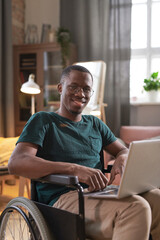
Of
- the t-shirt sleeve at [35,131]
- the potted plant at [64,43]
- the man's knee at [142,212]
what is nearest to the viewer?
the man's knee at [142,212]

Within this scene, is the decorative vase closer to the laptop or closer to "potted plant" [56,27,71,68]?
"potted plant" [56,27,71,68]

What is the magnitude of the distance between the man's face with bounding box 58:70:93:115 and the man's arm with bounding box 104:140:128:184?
29 centimetres

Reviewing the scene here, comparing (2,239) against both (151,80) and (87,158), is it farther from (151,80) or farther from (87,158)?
(151,80)

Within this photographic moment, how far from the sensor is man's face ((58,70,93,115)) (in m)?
1.57

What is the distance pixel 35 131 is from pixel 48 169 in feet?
0.70

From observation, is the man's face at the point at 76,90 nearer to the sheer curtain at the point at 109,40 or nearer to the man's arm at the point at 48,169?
the man's arm at the point at 48,169

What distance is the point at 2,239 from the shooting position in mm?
1496

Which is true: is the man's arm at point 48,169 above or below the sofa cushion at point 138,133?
above

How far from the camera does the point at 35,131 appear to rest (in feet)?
4.64

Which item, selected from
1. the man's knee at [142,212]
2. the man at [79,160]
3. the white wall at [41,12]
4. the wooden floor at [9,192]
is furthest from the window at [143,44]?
the man's knee at [142,212]

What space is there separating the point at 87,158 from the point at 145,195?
0.32 metres

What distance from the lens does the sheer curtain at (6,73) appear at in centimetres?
452

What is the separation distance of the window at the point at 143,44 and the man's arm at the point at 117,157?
2895 millimetres

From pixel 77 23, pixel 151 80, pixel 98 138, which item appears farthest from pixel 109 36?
pixel 98 138
